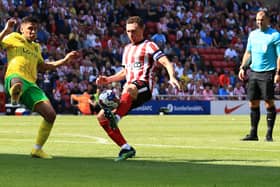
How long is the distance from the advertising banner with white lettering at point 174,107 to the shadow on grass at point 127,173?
2883 centimetres

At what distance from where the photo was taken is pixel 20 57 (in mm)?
13758

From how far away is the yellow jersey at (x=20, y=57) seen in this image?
1369 cm

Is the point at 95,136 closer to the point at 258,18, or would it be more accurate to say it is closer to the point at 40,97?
the point at 258,18

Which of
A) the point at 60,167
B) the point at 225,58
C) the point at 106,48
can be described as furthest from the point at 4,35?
the point at 225,58

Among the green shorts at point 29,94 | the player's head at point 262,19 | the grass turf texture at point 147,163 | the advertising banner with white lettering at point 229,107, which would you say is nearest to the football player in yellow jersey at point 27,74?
the green shorts at point 29,94

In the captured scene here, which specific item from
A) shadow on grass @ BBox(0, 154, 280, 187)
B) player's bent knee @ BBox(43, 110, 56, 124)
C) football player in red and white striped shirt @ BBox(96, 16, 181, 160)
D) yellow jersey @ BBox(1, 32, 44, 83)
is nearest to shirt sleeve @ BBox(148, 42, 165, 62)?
football player in red and white striped shirt @ BBox(96, 16, 181, 160)

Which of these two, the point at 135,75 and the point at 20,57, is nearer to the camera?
the point at 135,75

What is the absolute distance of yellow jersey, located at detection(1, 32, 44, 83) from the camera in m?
13.7

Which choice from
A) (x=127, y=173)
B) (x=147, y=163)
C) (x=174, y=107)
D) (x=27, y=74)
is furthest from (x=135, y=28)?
(x=174, y=107)

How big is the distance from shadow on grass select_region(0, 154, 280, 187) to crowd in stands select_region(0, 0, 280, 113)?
26190mm

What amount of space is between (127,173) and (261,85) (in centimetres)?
743

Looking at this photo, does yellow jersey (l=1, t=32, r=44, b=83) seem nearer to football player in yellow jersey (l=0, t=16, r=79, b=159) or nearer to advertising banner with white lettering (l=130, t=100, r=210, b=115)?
football player in yellow jersey (l=0, t=16, r=79, b=159)

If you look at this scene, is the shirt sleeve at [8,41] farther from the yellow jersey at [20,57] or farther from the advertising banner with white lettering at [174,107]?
the advertising banner with white lettering at [174,107]

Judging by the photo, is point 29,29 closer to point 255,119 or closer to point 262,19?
point 262,19
